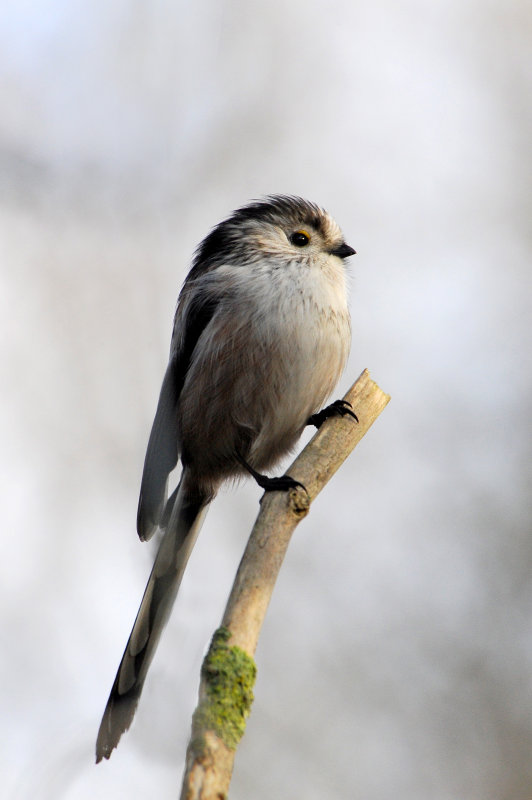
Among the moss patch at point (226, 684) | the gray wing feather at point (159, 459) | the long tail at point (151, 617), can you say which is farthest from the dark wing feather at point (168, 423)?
the moss patch at point (226, 684)

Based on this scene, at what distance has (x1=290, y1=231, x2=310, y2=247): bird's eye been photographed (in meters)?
3.09

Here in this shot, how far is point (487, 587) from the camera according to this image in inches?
178

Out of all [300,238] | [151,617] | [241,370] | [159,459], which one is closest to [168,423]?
[159,459]

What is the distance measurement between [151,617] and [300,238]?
5.53 ft

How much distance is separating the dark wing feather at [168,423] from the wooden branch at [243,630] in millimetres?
805

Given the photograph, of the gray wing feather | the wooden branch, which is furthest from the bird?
the wooden branch

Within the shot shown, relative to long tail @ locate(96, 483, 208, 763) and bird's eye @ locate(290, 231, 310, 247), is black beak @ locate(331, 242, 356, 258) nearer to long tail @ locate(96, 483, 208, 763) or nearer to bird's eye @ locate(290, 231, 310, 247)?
bird's eye @ locate(290, 231, 310, 247)

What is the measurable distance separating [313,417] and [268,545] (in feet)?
3.52

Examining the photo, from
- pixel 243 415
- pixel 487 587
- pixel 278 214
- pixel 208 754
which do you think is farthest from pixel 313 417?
pixel 487 587

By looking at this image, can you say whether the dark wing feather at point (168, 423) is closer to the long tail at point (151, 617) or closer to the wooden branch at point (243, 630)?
the long tail at point (151, 617)

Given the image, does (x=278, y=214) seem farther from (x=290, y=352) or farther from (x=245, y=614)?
(x=245, y=614)

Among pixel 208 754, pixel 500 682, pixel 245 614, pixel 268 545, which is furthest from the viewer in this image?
pixel 500 682

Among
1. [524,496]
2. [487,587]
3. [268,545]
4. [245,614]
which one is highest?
[524,496]

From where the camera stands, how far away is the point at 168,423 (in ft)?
9.71
